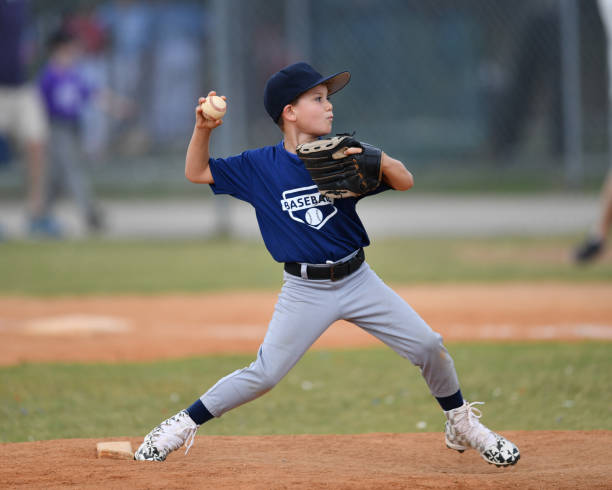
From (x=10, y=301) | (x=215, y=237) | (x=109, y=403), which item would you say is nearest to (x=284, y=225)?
(x=109, y=403)

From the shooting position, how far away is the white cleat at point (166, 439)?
375 centimetres

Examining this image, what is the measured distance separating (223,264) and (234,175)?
20.7ft

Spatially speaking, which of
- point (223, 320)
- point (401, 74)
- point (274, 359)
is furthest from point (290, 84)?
point (401, 74)

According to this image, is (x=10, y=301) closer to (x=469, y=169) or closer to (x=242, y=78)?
(x=242, y=78)

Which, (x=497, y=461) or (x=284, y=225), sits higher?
(x=284, y=225)

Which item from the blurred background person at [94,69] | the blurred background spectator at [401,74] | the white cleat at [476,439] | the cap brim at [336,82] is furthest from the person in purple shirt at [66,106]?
the white cleat at [476,439]

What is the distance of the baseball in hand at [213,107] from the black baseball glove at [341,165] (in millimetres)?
339

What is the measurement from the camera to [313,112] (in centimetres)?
388

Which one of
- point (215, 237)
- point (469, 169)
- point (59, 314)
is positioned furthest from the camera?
point (469, 169)

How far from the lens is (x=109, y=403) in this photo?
516cm

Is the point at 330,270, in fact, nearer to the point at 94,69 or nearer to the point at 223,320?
the point at 223,320

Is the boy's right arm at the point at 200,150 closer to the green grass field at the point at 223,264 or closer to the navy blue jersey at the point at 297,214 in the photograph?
the navy blue jersey at the point at 297,214

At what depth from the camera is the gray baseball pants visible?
12.3 ft

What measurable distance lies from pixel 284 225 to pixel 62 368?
8.76ft
